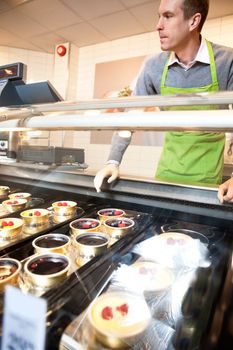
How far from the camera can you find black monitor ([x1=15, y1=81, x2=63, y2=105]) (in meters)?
1.25

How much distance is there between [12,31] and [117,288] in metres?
5.12

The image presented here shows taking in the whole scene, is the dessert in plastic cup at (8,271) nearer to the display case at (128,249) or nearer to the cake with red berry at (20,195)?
the display case at (128,249)

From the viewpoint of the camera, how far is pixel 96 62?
16.3ft

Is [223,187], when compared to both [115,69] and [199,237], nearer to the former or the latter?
[199,237]

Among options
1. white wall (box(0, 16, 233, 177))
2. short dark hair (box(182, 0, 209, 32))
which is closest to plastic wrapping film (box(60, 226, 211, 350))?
short dark hair (box(182, 0, 209, 32))

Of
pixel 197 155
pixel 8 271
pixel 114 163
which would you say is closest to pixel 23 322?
pixel 8 271

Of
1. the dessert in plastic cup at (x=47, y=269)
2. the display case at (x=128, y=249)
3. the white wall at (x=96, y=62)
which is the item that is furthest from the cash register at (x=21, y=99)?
the white wall at (x=96, y=62)

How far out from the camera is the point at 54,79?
17.0 ft

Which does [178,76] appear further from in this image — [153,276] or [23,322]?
[23,322]

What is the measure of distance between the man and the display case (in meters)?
0.41

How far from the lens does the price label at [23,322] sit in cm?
45

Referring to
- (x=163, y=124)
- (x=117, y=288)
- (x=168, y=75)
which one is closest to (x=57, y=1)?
(x=168, y=75)

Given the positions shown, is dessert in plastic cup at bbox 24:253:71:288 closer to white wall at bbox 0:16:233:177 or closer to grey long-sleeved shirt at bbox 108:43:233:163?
grey long-sleeved shirt at bbox 108:43:233:163

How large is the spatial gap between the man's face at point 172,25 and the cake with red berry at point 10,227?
1.28 meters
